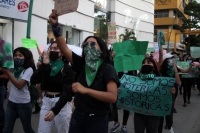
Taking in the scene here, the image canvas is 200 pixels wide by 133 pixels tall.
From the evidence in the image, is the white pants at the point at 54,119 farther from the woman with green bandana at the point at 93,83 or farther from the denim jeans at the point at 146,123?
the denim jeans at the point at 146,123

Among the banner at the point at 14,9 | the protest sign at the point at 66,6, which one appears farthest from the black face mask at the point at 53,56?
the banner at the point at 14,9

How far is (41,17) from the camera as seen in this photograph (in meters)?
16.7

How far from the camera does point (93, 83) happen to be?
2.79 meters

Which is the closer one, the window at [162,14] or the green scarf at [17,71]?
the green scarf at [17,71]

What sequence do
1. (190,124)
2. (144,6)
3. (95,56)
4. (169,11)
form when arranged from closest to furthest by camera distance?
(95,56) → (190,124) → (144,6) → (169,11)

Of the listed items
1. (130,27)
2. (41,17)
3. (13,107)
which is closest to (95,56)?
(13,107)

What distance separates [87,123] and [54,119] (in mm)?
1126

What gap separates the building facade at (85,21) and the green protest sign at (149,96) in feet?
11.3

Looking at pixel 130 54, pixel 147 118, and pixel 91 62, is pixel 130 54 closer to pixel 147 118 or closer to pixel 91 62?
pixel 147 118

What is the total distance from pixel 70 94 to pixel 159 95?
156 cm

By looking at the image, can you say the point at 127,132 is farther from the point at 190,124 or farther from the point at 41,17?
the point at 41,17

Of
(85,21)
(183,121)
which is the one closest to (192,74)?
(183,121)

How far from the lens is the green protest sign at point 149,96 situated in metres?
4.21

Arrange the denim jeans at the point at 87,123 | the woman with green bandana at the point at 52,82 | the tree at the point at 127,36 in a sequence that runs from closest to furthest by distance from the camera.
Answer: the denim jeans at the point at 87,123 → the woman with green bandana at the point at 52,82 → the tree at the point at 127,36
